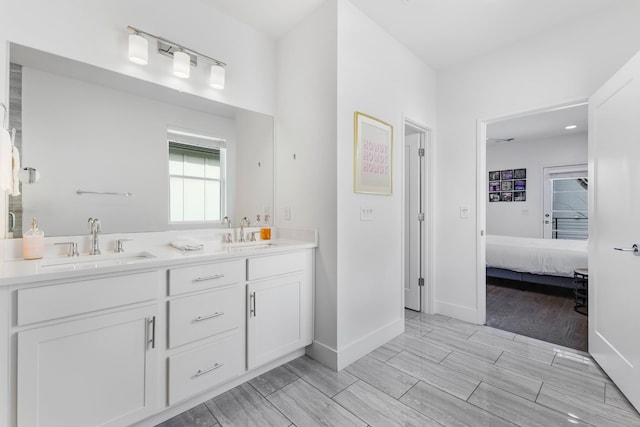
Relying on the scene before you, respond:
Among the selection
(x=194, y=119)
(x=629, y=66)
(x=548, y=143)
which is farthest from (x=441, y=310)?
(x=548, y=143)

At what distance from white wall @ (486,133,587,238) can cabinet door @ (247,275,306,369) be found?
230 inches

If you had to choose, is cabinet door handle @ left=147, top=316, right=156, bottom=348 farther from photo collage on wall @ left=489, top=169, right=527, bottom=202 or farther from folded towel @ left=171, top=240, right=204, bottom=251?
photo collage on wall @ left=489, top=169, right=527, bottom=202

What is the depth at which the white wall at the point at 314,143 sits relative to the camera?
2145 millimetres

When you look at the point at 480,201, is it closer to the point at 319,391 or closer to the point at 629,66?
the point at 629,66

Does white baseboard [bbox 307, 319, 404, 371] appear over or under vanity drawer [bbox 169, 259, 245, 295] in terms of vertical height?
under

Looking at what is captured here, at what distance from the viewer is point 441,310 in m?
3.17

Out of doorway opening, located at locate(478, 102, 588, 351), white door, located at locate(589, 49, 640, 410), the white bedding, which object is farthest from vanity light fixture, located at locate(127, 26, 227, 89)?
the white bedding

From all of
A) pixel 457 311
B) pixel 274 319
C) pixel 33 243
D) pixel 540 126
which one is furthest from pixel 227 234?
pixel 540 126

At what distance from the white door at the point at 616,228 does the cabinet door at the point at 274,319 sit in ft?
6.65

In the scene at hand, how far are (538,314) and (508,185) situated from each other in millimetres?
3981

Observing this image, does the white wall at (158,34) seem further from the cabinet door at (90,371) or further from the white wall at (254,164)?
the cabinet door at (90,371)

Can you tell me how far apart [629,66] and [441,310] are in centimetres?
247

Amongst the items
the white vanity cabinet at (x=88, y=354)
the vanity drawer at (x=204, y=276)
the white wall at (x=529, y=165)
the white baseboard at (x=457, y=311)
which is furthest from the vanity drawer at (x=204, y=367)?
the white wall at (x=529, y=165)

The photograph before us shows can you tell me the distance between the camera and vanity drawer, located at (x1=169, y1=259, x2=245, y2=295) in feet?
5.11
